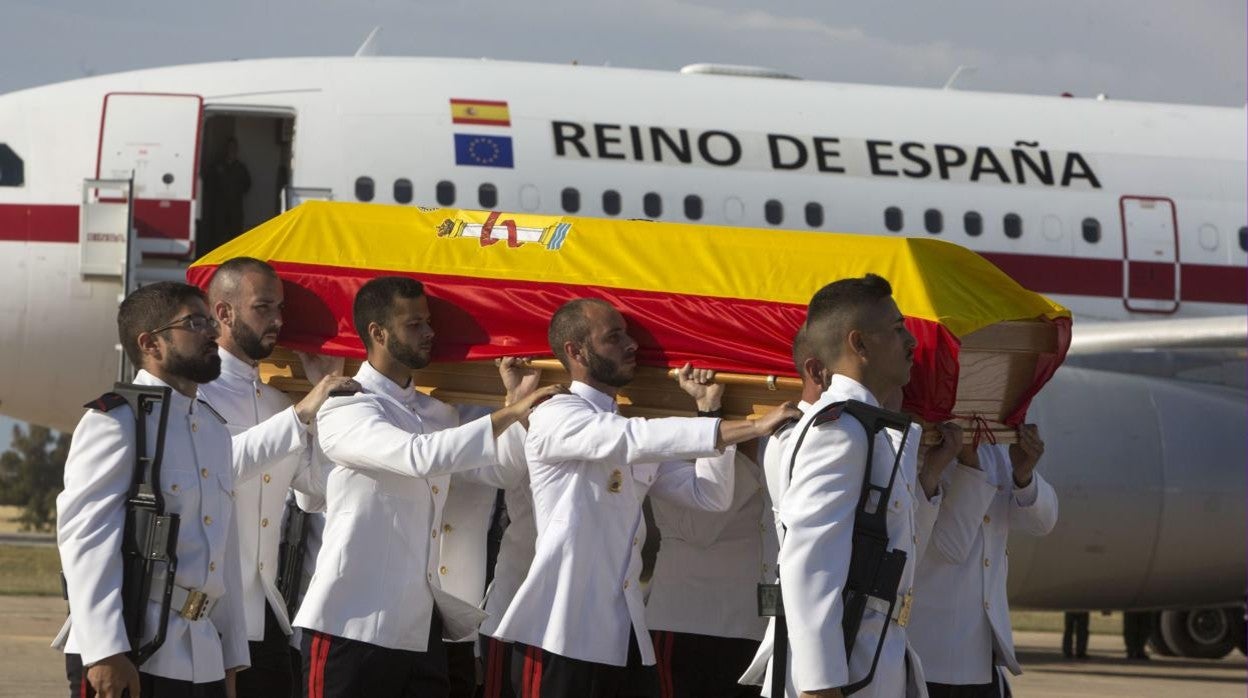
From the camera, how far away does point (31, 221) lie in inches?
491

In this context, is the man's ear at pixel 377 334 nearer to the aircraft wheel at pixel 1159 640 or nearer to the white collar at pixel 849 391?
the white collar at pixel 849 391

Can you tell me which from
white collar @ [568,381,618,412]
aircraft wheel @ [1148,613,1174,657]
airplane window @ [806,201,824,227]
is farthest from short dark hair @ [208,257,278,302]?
aircraft wheel @ [1148,613,1174,657]

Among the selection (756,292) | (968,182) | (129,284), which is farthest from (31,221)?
(756,292)

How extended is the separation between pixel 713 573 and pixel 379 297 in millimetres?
1669

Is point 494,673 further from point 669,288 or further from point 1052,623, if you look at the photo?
point 1052,623

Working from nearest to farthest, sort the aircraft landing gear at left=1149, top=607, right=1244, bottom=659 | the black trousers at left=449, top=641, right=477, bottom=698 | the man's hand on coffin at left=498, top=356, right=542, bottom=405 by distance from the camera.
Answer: the man's hand on coffin at left=498, top=356, right=542, bottom=405 → the black trousers at left=449, top=641, right=477, bottom=698 → the aircraft landing gear at left=1149, top=607, right=1244, bottom=659

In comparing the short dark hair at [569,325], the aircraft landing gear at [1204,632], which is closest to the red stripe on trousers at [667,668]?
the short dark hair at [569,325]

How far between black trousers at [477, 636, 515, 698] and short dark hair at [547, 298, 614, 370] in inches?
40.8

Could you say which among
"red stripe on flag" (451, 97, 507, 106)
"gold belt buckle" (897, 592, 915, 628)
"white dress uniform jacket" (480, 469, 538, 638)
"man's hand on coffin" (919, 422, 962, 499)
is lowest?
"gold belt buckle" (897, 592, 915, 628)

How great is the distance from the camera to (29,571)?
24.2 m

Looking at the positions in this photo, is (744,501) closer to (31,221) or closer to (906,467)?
(906,467)

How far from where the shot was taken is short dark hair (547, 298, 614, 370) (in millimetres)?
5953

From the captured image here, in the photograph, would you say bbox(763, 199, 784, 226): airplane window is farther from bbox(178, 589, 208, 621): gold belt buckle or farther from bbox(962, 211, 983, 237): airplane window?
bbox(178, 589, 208, 621): gold belt buckle

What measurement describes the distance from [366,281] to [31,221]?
675cm
